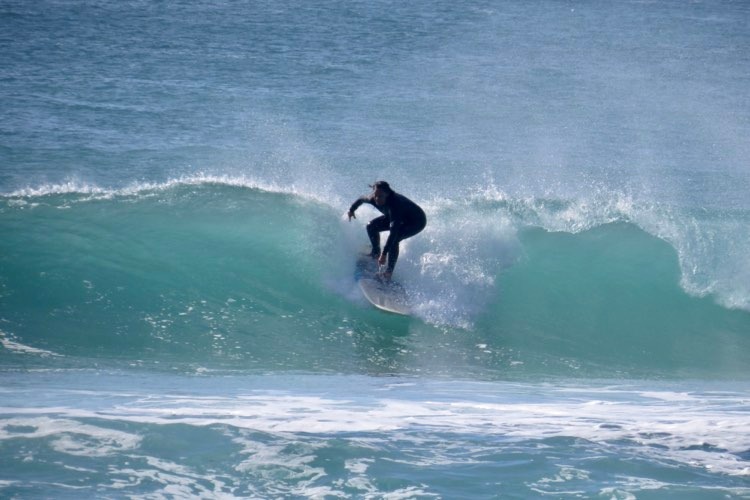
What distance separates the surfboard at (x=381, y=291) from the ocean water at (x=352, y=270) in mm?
194

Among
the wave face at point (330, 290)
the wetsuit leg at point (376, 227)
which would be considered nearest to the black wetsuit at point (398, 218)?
the wetsuit leg at point (376, 227)

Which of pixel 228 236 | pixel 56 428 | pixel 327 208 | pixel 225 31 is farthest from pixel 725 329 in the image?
pixel 225 31

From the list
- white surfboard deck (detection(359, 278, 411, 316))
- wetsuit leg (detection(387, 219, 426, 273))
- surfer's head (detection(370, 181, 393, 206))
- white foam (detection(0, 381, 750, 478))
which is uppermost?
surfer's head (detection(370, 181, 393, 206))

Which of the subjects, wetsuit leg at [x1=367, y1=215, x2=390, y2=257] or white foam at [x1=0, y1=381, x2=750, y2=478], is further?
wetsuit leg at [x1=367, y1=215, x2=390, y2=257]

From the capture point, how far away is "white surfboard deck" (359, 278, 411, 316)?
36.6 feet

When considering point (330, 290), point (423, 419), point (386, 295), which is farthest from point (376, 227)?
point (423, 419)

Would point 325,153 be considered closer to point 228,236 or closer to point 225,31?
point 228,236

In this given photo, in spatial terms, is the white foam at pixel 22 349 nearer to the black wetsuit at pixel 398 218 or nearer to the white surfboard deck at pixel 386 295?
the white surfboard deck at pixel 386 295

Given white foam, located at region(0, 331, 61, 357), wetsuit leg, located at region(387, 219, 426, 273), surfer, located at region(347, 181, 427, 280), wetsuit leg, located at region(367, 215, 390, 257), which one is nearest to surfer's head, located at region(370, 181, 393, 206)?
surfer, located at region(347, 181, 427, 280)

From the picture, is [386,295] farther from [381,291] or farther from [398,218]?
[398,218]

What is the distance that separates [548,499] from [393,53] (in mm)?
24976

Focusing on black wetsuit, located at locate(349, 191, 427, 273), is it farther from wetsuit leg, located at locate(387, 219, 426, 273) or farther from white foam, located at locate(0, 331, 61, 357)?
white foam, located at locate(0, 331, 61, 357)

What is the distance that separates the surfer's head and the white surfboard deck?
1026 millimetres

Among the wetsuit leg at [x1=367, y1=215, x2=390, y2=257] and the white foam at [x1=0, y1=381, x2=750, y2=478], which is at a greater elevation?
the wetsuit leg at [x1=367, y1=215, x2=390, y2=257]
